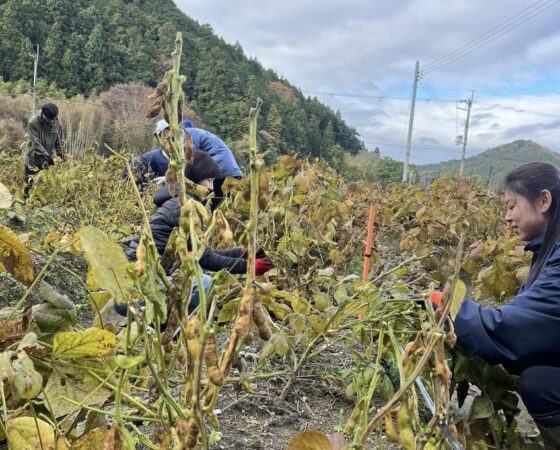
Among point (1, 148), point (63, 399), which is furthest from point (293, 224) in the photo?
point (1, 148)

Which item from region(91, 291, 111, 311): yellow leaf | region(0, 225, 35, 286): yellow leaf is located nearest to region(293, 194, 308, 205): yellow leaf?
region(91, 291, 111, 311): yellow leaf

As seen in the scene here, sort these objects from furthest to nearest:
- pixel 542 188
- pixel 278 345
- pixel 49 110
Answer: pixel 49 110 < pixel 542 188 < pixel 278 345

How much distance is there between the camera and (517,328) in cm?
154

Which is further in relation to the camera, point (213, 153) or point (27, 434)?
point (213, 153)

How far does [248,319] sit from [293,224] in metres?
2.50

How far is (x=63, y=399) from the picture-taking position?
872mm

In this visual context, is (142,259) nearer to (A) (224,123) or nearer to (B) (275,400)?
(B) (275,400)

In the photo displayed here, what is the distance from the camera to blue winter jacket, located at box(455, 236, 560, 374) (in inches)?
60.3

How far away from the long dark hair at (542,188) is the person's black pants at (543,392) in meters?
0.37

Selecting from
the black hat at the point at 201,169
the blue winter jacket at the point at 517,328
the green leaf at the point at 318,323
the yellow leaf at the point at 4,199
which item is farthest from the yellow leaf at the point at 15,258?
the black hat at the point at 201,169

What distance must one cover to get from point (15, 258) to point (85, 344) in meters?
0.23

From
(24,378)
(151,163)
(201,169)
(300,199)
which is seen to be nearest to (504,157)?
(151,163)

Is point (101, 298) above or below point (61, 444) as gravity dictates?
above

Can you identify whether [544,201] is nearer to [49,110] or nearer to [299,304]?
[299,304]
